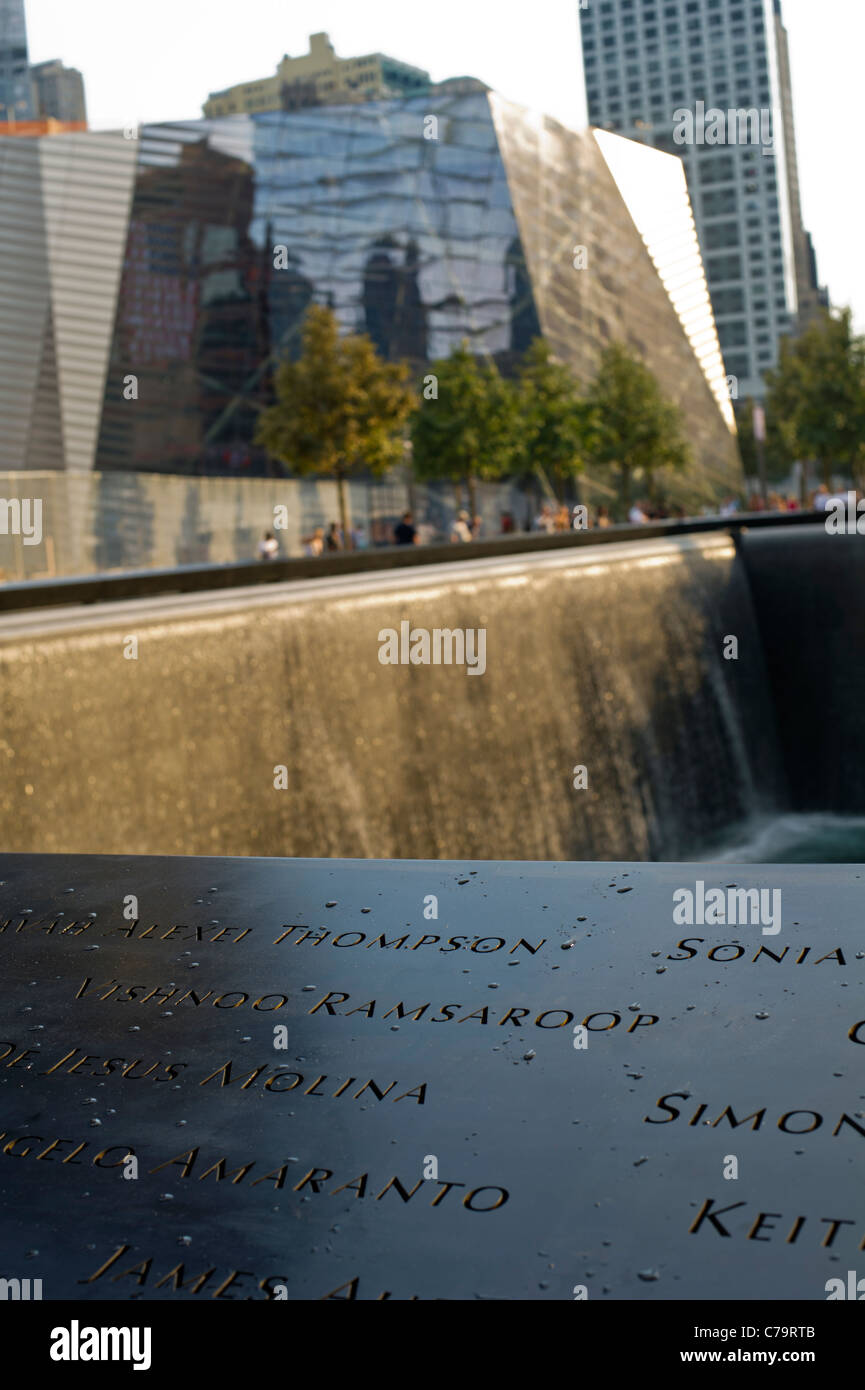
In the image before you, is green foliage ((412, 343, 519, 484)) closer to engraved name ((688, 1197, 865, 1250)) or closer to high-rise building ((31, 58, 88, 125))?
high-rise building ((31, 58, 88, 125))

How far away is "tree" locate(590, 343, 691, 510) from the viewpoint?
48531 millimetres

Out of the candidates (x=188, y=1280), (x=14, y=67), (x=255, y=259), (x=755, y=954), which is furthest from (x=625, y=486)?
(x=188, y=1280)

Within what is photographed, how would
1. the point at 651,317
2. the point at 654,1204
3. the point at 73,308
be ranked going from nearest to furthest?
1. the point at 654,1204
2. the point at 73,308
3. the point at 651,317

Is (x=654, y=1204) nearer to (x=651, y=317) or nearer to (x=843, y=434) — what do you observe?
(x=843, y=434)

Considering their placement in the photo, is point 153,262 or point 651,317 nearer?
point 153,262

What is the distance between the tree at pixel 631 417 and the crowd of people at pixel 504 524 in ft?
5.90

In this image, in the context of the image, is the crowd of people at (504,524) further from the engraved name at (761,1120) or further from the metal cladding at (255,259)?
the engraved name at (761,1120)

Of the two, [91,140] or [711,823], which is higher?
[91,140]

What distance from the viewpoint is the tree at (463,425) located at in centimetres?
3891

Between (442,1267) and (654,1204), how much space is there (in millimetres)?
297

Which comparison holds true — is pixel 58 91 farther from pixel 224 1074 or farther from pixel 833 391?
pixel 224 1074

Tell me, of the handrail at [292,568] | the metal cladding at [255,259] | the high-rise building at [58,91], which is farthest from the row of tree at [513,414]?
the high-rise building at [58,91]

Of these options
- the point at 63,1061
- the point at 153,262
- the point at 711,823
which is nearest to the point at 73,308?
the point at 153,262

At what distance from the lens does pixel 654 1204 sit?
1865 millimetres
